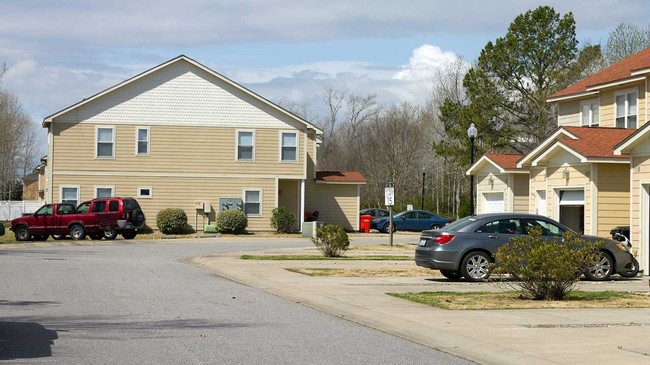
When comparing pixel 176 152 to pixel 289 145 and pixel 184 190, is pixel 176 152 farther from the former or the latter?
pixel 289 145

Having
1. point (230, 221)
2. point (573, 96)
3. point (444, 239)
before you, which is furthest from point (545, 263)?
point (230, 221)

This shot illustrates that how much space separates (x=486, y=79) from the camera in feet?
167

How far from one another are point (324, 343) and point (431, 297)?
221 inches

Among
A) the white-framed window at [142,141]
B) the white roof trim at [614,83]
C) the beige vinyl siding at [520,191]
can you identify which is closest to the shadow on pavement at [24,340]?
the white roof trim at [614,83]

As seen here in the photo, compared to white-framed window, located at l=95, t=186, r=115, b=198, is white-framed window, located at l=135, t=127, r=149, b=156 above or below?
above

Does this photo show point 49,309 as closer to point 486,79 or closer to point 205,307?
point 205,307

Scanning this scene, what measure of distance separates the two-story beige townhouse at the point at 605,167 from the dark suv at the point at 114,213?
19.2 m

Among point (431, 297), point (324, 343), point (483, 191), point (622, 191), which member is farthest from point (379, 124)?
point (324, 343)

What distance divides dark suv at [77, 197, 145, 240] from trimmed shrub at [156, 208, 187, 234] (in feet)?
13.8

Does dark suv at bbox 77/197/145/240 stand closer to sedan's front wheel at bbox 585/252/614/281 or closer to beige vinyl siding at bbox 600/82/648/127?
beige vinyl siding at bbox 600/82/648/127

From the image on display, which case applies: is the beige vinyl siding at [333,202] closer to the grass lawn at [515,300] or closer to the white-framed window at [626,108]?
the white-framed window at [626,108]

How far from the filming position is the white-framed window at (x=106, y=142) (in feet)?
156

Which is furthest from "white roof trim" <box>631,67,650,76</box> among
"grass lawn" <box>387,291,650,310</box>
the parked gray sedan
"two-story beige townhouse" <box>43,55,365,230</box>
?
"two-story beige townhouse" <box>43,55,365,230</box>

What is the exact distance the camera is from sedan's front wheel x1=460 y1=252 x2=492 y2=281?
66.8 ft
